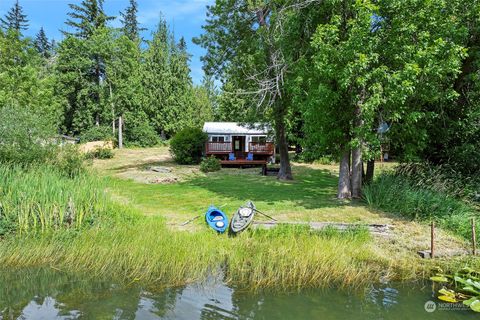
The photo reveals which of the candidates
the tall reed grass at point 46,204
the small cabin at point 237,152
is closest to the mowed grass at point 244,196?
the tall reed grass at point 46,204

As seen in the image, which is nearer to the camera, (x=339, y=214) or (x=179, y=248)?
(x=179, y=248)

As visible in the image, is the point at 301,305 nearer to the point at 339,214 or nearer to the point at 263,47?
the point at 339,214

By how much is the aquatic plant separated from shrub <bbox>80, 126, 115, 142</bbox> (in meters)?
31.0

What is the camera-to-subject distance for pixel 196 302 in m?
5.38

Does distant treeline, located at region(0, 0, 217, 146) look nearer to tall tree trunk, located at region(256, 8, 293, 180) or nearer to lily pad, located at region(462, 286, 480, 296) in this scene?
tall tree trunk, located at region(256, 8, 293, 180)

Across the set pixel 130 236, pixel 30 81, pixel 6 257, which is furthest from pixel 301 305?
pixel 30 81

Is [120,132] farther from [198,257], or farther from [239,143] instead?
[198,257]

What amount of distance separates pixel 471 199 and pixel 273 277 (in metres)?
7.46

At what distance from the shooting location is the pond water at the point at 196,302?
503 centimetres

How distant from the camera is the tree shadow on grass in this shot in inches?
467

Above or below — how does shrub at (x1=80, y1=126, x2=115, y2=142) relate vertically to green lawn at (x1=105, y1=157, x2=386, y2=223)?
above

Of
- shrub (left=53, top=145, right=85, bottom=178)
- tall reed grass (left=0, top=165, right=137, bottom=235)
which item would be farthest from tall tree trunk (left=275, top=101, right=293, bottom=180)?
tall reed grass (left=0, top=165, right=137, bottom=235)

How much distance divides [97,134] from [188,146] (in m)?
12.9

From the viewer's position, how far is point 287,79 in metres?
12.9
